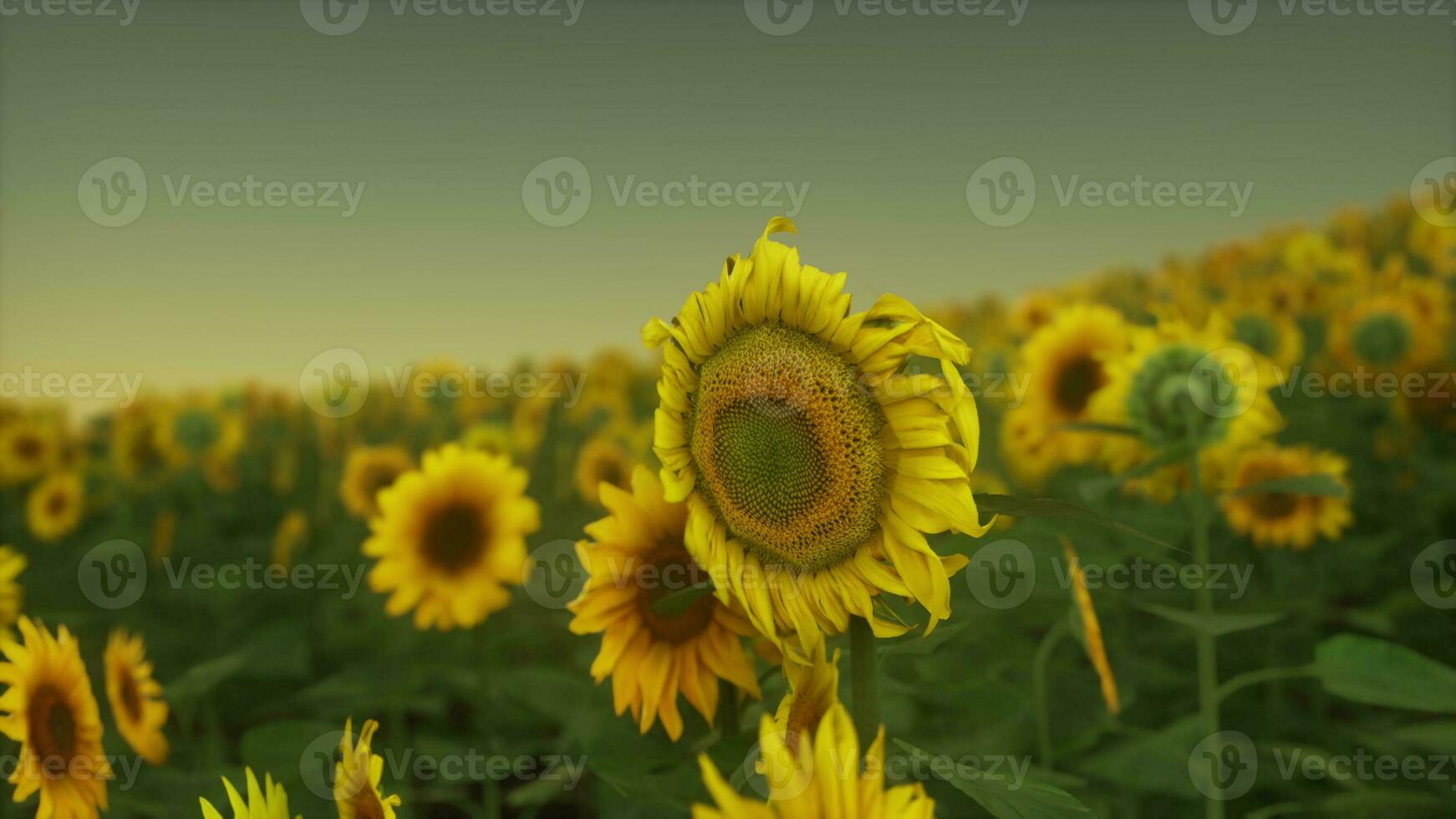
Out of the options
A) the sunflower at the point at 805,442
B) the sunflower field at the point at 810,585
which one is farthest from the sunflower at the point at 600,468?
the sunflower at the point at 805,442

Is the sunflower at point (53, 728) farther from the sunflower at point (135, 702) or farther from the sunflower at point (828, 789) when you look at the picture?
the sunflower at point (828, 789)

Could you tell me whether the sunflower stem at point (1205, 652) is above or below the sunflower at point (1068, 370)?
below

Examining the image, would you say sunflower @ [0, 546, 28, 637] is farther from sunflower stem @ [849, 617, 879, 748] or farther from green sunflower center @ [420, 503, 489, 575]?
sunflower stem @ [849, 617, 879, 748]

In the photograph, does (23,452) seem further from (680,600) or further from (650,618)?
(680,600)

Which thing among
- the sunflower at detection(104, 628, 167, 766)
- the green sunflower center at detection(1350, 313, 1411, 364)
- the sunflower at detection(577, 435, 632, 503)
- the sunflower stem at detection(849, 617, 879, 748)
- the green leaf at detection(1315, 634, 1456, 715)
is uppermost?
the green sunflower center at detection(1350, 313, 1411, 364)

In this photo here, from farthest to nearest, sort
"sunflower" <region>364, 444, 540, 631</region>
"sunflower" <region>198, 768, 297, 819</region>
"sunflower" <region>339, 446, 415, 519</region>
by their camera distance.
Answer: "sunflower" <region>339, 446, 415, 519</region> → "sunflower" <region>364, 444, 540, 631</region> → "sunflower" <region>198, 768, 297, 819</region>

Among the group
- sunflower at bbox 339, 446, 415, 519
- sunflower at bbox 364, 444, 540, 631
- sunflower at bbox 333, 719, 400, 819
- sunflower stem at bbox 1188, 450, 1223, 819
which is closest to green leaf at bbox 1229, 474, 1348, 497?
sunflower stem at bbox 1188, 450, 1223, 819

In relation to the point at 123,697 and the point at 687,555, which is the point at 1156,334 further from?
the point at 123,697
